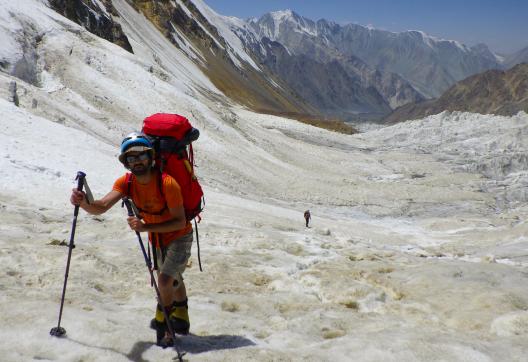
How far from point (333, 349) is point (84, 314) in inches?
133

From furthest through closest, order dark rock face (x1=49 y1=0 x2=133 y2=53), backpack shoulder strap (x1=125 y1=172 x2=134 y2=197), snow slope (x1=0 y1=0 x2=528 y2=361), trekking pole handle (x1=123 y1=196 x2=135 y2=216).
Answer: dark rock face (x1=49 y1=0 x2=133 y2=53) → snow slope (x1=0 y1=0 x2=528 y2=361) → backpack shoulder strap (x1=125 y1=172 x2=134 y2=197) → trekking pole handle (x1=123 y1=196 x2=135 y2=216)

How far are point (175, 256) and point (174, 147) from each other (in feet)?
4.34

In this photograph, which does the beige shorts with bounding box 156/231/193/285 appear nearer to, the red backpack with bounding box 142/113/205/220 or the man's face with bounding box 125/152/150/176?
the red backpack with bounding box 142/113/205/220

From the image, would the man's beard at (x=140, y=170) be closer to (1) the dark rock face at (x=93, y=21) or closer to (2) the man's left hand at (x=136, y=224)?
(2) the man's left hand at (x=136, y=224)

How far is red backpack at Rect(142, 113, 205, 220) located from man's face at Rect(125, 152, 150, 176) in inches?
8.0

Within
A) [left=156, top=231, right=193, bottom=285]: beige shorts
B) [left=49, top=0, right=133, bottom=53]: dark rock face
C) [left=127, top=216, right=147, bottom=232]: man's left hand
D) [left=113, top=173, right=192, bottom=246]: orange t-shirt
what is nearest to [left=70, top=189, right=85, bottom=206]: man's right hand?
[left=113, top=173, right=192, bottom=246]: orange t-shirt

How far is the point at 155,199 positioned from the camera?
5.89m

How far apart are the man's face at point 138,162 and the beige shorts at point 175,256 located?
0.97 meters

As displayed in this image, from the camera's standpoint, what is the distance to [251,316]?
26.1ft

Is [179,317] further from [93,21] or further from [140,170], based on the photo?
[93,21]

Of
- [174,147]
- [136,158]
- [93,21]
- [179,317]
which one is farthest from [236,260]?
[93,21]

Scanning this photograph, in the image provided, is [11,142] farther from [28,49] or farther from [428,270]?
[28,49]

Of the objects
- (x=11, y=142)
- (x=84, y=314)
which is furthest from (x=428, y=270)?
(x=11, y=142)

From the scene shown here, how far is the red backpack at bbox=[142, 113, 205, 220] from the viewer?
5.86m
